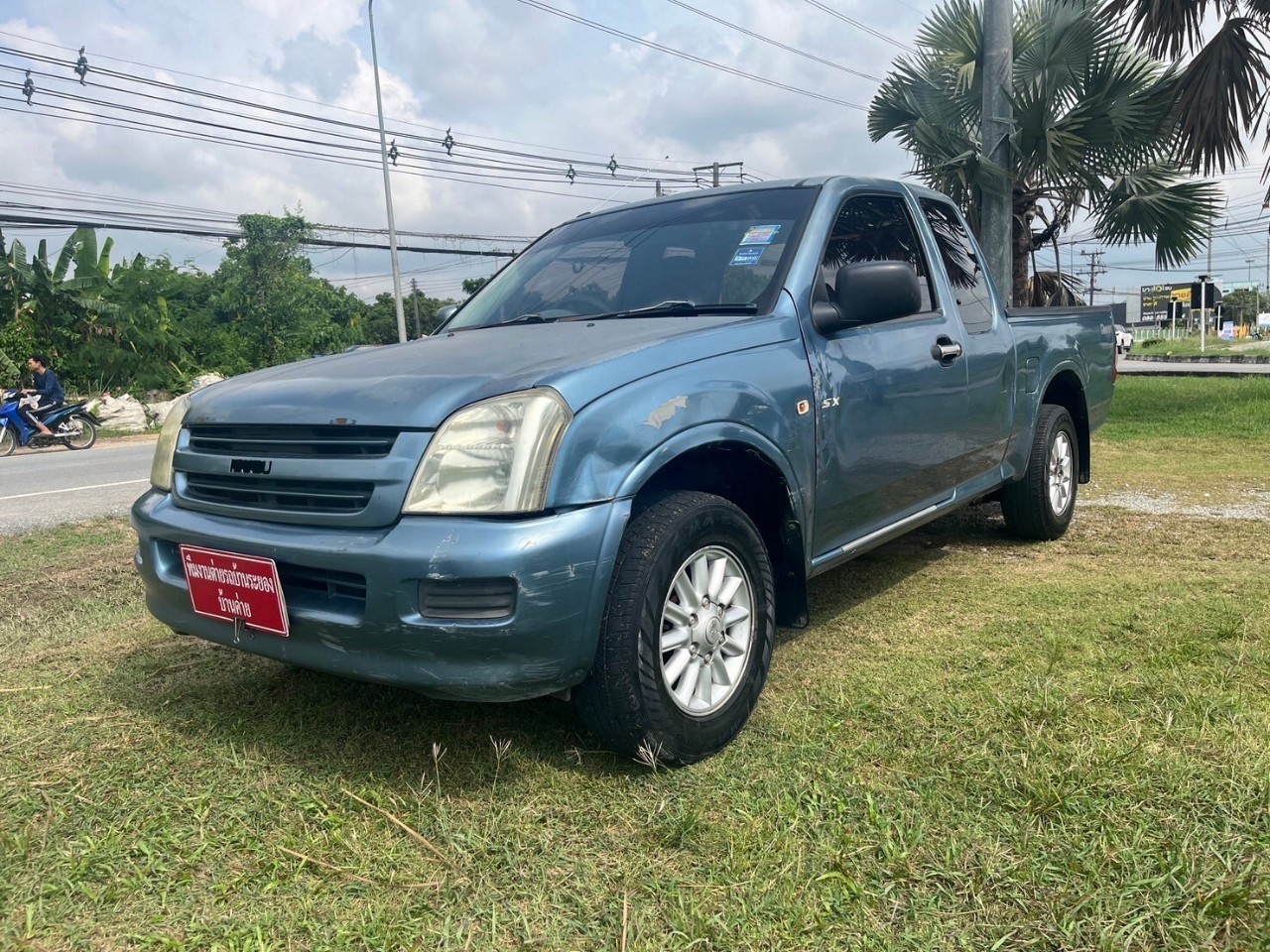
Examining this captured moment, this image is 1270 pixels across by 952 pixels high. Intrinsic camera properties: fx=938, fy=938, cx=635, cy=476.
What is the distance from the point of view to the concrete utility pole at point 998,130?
8664 millimetres

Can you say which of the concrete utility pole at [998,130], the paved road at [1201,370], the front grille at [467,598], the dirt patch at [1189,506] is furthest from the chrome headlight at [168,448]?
the paved road at [1201,370]

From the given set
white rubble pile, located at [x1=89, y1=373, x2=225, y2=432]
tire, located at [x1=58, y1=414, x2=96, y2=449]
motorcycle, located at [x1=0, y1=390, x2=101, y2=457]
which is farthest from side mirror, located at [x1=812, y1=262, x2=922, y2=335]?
white rubble pile, located at [x1=89, y1=373, x2=225, y2=432]

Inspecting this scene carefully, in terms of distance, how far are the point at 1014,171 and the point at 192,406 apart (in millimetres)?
8824

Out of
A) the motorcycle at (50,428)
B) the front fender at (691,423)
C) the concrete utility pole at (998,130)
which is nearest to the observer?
the front fender at (691,423)

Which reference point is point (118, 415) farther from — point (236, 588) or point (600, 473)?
point (600, 473)

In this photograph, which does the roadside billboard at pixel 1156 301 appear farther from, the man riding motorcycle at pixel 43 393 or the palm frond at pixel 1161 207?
the man riding motorcycle at pixel 43 393

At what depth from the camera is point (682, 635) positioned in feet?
8.11

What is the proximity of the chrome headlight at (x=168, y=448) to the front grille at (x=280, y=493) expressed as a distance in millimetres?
177

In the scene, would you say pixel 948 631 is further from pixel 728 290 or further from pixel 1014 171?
pixel 1014 171

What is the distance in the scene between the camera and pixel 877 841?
6.84 ft

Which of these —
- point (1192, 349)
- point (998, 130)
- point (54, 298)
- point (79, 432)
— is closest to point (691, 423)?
point (998, 130)

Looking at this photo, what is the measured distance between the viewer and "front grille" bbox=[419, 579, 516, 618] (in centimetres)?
210

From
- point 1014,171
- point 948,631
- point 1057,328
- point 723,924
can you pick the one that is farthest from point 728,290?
point 1014,171

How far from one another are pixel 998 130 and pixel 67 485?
9561mm
